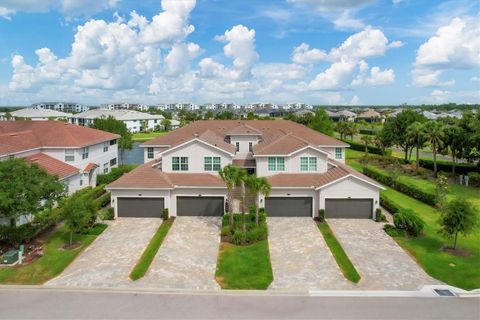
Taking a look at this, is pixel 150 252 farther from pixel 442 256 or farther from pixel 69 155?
pixel 69 155

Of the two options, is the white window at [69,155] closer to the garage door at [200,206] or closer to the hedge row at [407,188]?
the garage door at [200,206]

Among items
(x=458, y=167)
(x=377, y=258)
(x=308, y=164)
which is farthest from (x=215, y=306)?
(x=458, y=167)

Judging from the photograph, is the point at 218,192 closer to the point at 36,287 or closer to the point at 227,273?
the point at 227,273

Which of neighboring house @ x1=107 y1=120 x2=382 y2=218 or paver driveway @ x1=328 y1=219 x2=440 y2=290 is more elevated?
neighboring house @ x1=107 y1=120 x2=382 y2=218

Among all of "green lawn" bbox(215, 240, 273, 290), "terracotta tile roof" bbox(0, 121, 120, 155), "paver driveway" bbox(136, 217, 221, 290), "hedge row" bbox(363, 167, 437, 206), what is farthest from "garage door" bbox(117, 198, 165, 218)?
"hedge row" bbox(363, 167, 437, 206)

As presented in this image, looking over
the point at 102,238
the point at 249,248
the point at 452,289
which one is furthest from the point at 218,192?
the point at 452,289

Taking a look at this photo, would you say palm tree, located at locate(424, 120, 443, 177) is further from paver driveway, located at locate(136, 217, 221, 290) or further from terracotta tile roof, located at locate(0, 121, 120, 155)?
terracotta tile roof, located at locate(0, 121, 120, 155)
